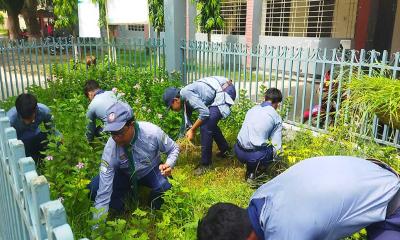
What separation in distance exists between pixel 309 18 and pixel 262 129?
327 inches

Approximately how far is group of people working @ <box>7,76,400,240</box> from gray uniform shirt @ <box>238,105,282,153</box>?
11 millimetres

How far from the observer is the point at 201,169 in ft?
14.8

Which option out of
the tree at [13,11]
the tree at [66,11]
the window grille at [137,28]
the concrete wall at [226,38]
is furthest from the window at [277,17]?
the tree at [13,11]

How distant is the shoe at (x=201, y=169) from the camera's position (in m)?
4.47

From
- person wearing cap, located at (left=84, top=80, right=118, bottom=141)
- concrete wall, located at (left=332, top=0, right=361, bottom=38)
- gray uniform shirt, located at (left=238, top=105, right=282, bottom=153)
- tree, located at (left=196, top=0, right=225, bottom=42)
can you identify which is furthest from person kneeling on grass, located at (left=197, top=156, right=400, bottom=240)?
tree, located at (left=196, top=0, right=225, bottom=42)

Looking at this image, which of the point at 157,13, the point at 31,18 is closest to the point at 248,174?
the point at 157,13

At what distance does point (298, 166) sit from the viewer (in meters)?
1.97

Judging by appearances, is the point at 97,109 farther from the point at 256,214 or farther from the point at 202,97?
the point at 256,214

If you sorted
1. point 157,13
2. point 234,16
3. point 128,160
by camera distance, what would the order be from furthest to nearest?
point 157,13 < point 234,16 < point 128,160

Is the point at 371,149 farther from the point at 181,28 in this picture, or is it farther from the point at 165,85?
the point at 181,28

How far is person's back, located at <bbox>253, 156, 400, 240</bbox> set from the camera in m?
1.62

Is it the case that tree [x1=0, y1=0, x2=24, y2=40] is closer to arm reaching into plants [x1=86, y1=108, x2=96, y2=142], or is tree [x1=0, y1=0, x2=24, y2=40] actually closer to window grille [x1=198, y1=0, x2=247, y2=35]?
window grille [x1=198, y1=0, x2=247, y2=35]

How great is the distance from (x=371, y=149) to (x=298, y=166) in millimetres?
1769

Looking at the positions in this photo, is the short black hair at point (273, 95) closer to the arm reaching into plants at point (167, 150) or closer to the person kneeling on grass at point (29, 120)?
the arm reaching into plants at point (167, 150)
